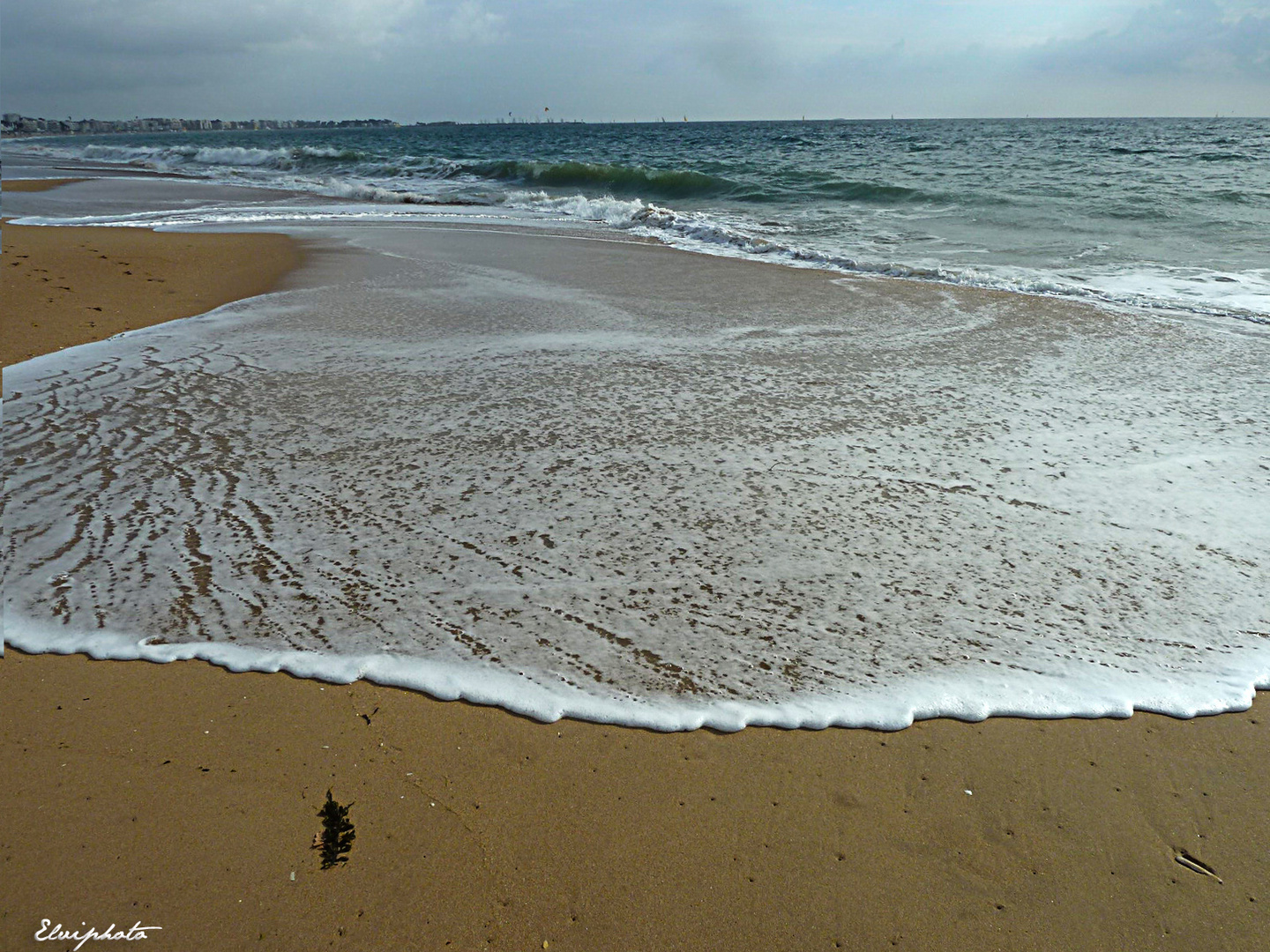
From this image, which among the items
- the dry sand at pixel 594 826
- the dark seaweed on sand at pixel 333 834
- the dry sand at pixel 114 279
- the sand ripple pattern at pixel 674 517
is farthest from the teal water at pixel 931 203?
the dark seaweed on sand at pixel 333 834

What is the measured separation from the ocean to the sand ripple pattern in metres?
0.02

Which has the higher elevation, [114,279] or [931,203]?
[931,203]

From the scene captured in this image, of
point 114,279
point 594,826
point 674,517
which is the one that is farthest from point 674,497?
point 114,279

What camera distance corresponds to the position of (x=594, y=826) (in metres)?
1.72

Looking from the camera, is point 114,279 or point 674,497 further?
point 114,279

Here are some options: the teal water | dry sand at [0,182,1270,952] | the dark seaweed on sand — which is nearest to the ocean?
dry sand at [0,182,1270,952]

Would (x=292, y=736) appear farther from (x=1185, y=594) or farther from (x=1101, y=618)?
(x=1185, y=594)

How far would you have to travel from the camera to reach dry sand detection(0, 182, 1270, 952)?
4.98ft

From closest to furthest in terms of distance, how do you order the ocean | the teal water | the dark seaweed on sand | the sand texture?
the dark seaweed on sand → the ocean → the sand texture → the teal water

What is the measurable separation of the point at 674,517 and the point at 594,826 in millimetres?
1446
